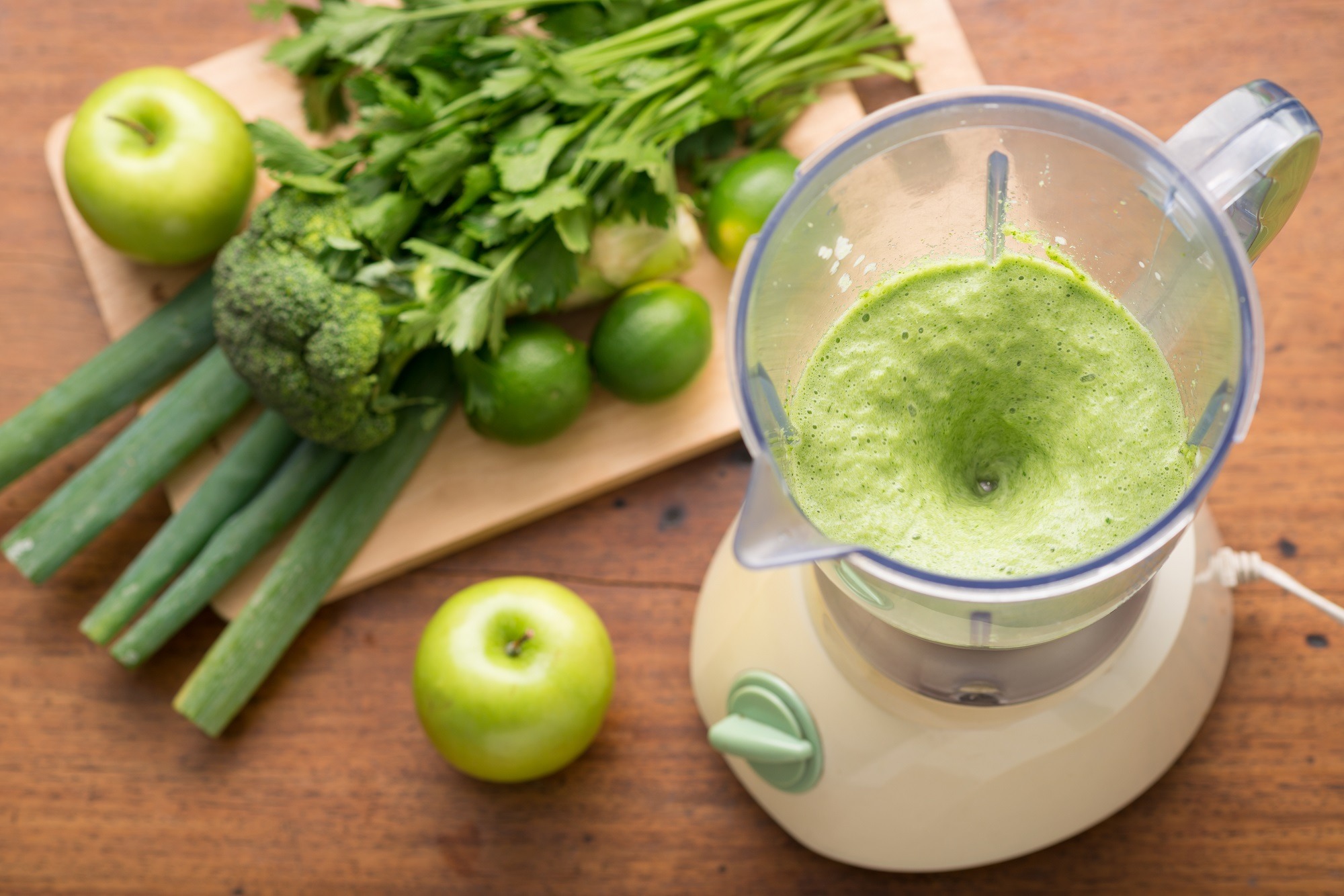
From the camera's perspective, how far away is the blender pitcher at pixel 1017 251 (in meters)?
0.67

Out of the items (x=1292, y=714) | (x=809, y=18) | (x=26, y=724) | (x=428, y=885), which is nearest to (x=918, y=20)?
(x=809, y=18)

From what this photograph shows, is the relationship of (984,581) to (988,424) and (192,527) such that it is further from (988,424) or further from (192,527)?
(192,527)

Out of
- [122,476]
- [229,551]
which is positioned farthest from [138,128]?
[229,551]

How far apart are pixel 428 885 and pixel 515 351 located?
664 millimetres

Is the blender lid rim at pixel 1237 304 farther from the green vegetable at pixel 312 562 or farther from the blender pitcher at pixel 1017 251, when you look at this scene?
the green vegetable at pixel 312 562

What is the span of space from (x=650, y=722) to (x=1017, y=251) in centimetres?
74

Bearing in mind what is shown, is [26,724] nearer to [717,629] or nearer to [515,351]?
[515,351]


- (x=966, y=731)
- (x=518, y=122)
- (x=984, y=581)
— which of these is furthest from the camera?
(x=518, y=122)

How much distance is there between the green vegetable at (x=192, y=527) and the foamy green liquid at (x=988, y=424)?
788 millimetres

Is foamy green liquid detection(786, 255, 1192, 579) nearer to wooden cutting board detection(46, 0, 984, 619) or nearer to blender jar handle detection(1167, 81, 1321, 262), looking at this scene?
blender jar handle detection(1167, 81, 1321, 262)

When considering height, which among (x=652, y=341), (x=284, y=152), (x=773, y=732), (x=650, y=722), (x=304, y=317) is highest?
(x=284, y=152)

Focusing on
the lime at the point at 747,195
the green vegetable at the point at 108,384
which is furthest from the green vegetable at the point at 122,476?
the lime at the point at 747,195

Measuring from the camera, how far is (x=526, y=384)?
3.99 ft

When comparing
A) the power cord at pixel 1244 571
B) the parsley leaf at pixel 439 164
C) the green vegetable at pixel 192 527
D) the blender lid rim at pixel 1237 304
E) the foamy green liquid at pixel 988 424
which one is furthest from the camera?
the green vegetable at pixel 192 527
